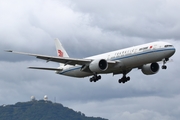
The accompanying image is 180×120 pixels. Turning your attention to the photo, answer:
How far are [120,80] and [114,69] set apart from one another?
970cm

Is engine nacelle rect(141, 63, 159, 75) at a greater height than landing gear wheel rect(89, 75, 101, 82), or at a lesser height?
greater

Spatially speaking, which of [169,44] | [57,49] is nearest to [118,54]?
[169,44]

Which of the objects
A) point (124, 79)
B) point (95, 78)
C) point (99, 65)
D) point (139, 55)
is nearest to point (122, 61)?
point (139, 55)

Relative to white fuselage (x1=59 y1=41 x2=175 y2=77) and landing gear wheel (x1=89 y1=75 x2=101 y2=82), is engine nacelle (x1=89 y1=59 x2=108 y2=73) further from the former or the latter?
landing gear wheel (x1=89 y1=75 x2=101 y2=82)

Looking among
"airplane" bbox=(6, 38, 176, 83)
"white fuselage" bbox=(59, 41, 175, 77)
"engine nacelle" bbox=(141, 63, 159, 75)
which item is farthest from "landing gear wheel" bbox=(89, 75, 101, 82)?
"engine nacelle" bbox=(141, 63, 159, 75)

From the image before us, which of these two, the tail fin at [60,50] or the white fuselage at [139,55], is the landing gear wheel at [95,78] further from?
the tail fin at [60,50]

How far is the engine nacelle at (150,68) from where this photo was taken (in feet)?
317

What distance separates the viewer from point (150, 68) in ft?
317

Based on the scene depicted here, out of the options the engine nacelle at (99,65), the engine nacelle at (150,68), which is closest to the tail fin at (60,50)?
the engine nacelle at (99,65)

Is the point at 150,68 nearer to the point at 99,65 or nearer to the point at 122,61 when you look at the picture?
the point at 122,61

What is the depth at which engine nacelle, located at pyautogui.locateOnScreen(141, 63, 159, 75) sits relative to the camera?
317 feet

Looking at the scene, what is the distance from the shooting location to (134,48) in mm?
89938

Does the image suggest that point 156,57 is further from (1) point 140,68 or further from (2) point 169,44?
(1) point 140,68

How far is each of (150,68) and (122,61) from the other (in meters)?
8.17
